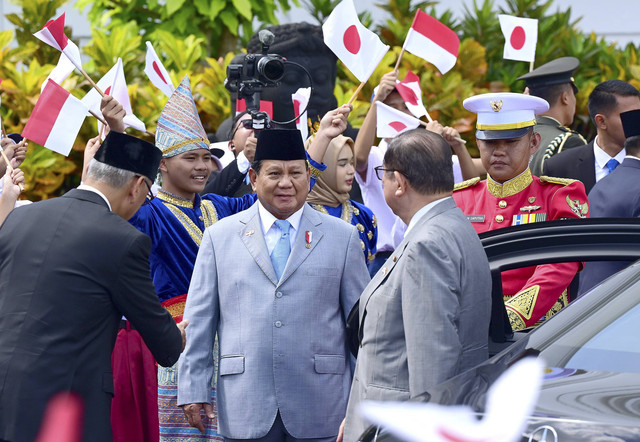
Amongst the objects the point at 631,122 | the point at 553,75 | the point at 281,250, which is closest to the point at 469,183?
the point at 631,122

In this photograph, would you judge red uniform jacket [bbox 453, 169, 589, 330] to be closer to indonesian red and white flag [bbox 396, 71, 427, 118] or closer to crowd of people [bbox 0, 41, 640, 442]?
crowd of people [bbox 0, 41, 640, 442]

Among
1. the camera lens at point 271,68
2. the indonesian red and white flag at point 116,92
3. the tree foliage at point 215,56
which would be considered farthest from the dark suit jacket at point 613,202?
the tree foliage at point 215,56

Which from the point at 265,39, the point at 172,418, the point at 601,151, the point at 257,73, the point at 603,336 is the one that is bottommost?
the point at 172,418

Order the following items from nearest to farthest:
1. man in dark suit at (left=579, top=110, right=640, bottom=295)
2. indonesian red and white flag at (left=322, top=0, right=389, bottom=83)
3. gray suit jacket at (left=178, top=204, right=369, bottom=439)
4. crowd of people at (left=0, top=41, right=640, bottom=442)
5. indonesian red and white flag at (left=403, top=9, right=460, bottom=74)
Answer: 1. crowd of people at (left=0, top=41, right=640, bottom=442)
2. gray suit jacket at (left=178, top=204, right=369, bottom=439)
3. man in dark suit at (left=579, top=110, right=640, bottom=295)
4. indonesian red and white flag at (left=322, top=0, right=389, bottom=83)
5. indonesian red and white flag at (left=403, top=9, right=460, bottom=74)

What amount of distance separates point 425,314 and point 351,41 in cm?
313

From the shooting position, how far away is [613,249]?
11.7 feet

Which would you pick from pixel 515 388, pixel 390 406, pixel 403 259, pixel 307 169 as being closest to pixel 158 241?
pixel 307 169

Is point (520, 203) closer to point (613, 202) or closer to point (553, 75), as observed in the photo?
point (613, 202)

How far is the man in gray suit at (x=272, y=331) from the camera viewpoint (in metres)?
4.34

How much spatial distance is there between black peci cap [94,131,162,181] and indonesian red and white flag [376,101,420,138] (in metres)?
2.64

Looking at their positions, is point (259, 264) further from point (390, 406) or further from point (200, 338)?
point (390, 406)

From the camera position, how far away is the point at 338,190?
586 cm

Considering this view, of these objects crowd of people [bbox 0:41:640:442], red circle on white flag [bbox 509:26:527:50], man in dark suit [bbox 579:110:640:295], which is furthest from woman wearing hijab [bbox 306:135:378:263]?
red circle on white flag [bbox 509:26:527:50]

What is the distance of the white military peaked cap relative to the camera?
521 cm
